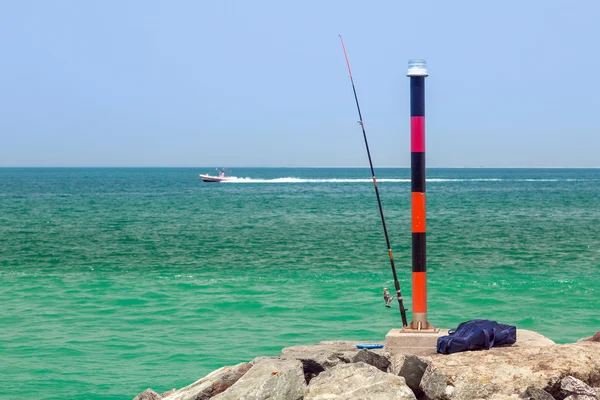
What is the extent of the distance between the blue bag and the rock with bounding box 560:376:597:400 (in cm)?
125

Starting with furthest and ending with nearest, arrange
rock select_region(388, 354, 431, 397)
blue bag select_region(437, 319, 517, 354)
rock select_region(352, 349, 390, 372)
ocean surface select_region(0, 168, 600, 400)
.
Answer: ocean surface select_region(0, 168, 600, 400)
blue bag select_region(437, 319, 517, 354)
rock select_region(352, 349, 390, 372)
rock select_region(388, 354, 431, 397)

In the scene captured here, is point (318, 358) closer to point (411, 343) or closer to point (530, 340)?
point (411, 343)

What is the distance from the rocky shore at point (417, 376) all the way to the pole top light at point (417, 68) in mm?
2858

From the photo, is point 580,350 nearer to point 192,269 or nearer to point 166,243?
point 192,269

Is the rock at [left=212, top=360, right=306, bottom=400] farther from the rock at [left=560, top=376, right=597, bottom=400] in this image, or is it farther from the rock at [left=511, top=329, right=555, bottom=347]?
the rock at [left=511, top=329, right=555, bottom=347]

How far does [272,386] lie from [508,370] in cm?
221

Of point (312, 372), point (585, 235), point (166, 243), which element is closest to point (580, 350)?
point (312, 372)

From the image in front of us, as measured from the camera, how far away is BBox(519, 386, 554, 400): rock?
6.99 metres

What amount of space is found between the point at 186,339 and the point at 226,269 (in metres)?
11.0

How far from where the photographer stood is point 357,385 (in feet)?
22.6

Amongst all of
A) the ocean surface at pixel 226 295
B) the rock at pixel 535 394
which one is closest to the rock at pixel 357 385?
the rock at pixel 535 394

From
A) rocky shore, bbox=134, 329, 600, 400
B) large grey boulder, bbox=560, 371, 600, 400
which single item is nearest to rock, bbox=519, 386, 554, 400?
rocky shore, bbox=134, 329, 600, 400

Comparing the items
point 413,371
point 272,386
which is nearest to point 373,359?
point 413,371

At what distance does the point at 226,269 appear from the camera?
24.8 m
